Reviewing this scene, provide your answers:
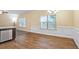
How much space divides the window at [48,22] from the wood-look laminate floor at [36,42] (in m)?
0.16

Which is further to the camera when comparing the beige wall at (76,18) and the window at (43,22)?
the window at (43,22)

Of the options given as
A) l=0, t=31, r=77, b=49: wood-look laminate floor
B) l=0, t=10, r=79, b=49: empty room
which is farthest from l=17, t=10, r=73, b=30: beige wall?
l=0, t=31, r=77, b=49: wood-look laminate floor

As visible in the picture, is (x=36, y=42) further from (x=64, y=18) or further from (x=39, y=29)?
(x=64, y=18)

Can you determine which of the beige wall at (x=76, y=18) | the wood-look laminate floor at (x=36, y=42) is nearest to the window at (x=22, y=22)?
the wood-look laminate floor at (x=36, y=42)

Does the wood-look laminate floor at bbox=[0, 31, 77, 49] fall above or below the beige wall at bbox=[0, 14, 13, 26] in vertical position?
below

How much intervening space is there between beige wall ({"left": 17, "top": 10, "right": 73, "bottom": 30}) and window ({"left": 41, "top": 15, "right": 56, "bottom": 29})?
63 mm

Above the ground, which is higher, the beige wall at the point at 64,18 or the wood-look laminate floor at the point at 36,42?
→ the beige wall at the point at 64,18

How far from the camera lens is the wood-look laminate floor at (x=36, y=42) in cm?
171

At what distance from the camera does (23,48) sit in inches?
67.6

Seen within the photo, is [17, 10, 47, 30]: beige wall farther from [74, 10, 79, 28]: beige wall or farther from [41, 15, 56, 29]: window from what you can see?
[74, 10, 79, 28]: beige wall

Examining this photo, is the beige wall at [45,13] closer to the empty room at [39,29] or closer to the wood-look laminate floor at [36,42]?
the empty room at [39,29]

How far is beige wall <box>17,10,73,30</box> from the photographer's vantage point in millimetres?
1688

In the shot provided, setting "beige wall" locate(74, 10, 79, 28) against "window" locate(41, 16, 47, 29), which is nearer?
"beige wall" locate(74, 10, 79, 28)
